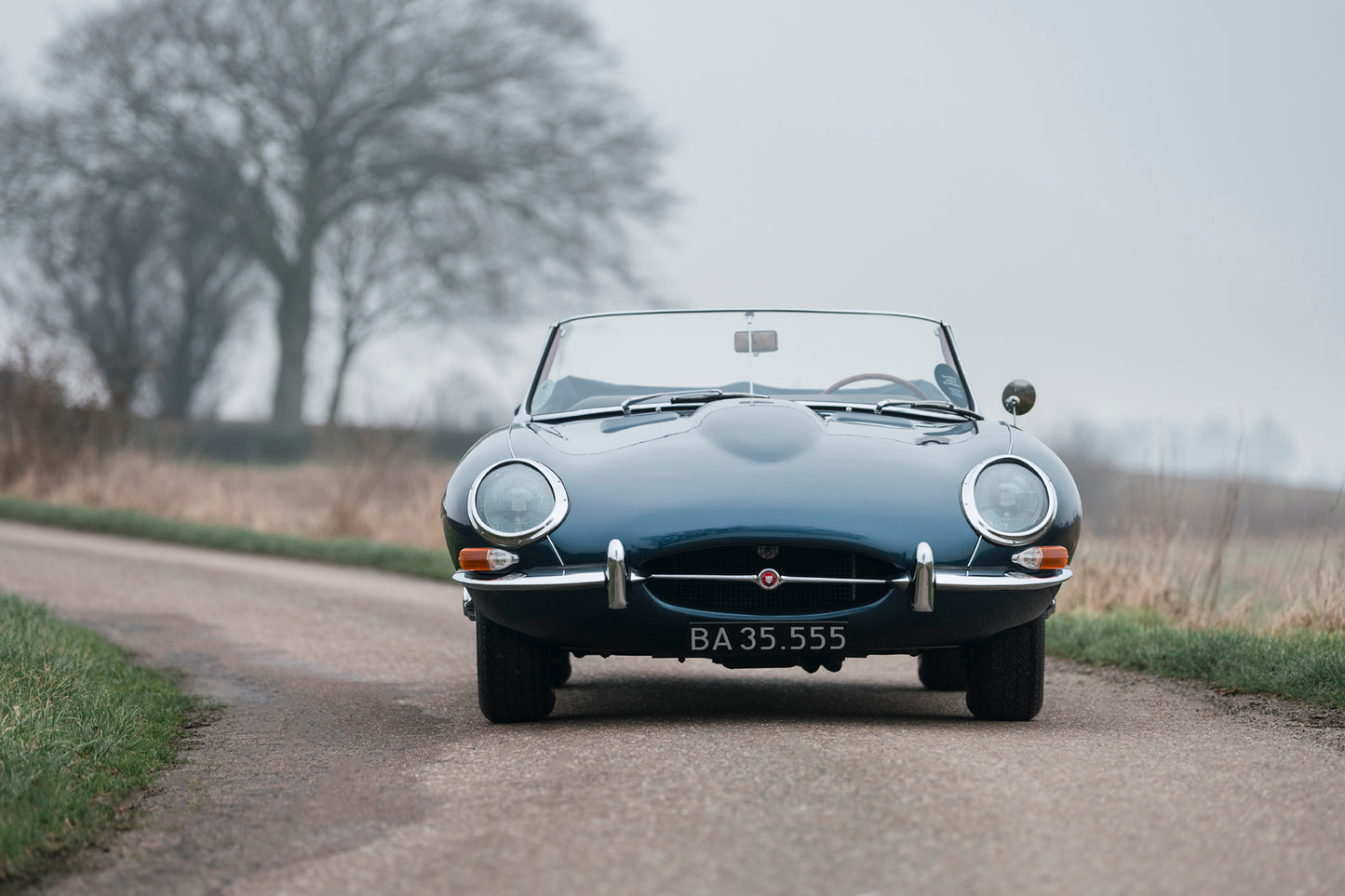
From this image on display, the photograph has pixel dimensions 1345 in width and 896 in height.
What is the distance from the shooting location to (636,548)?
168 inches

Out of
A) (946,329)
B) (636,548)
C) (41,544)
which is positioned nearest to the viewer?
(636,548)

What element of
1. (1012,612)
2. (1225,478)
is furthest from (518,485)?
(1225,478)

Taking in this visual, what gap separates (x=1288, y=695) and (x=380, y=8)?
82.5ft

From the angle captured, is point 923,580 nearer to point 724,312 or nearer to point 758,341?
point 758,341

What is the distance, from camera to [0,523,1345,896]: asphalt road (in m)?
2.83

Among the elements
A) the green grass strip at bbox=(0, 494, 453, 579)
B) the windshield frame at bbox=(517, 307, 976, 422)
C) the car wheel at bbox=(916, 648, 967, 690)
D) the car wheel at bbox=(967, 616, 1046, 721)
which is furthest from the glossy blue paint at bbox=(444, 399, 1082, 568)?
the green grass strip at bbox=(0, 494, 453, 579)

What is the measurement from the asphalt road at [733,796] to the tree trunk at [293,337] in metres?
24.9

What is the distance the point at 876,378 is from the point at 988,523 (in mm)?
1290

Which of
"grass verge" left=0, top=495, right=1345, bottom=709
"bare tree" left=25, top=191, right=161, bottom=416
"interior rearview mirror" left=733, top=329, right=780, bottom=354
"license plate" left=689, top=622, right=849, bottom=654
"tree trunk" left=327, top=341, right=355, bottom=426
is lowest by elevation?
"grass verge" left=0, top=495, right=1345, bottom=709

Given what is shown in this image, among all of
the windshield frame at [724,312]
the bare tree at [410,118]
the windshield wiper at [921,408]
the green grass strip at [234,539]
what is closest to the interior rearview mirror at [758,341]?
the windshield frame at [724,312]

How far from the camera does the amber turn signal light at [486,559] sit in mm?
4336

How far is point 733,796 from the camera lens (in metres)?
3.36

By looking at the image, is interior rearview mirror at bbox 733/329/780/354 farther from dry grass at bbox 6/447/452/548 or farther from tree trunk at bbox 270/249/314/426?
tree trunk at bbox 270/249/314/426

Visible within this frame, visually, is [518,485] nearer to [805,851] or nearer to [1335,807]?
[805,851]
